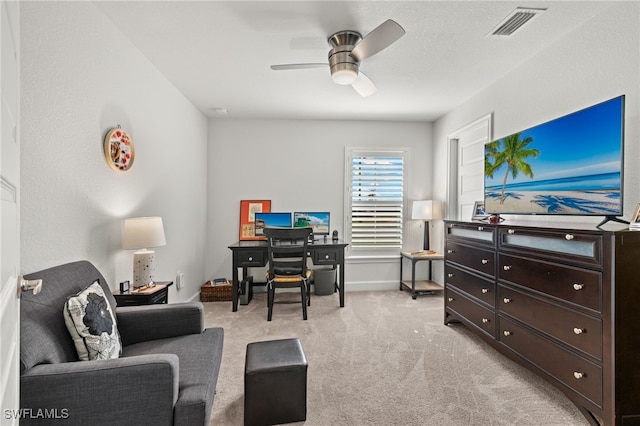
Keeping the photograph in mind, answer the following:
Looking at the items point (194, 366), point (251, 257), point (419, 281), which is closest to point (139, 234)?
point (194, 366)

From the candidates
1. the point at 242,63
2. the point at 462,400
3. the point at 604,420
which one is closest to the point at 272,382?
the point at 462,400

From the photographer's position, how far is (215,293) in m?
4.30

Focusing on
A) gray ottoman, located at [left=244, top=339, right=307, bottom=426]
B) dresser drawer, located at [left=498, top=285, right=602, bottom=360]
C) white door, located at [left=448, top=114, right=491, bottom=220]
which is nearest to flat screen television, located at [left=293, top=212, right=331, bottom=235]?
white door, located at [left=448, top=114, right=491, bottom=220]

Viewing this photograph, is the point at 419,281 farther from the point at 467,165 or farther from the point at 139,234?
the point at 139,234

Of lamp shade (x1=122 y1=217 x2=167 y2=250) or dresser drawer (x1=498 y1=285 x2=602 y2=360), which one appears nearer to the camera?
dresser drawer (x1=498 y1=285 x2=602 y2=360)

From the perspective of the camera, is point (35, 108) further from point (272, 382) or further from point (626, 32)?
point (626, 32)

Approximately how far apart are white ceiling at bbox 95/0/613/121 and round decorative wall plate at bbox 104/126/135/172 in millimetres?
802

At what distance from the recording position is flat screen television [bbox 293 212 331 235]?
4.86 m

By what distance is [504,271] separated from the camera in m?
2.53

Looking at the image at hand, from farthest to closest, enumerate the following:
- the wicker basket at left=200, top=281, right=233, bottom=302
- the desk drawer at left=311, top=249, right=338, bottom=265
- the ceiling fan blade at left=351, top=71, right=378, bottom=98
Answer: the wicker basket at left=200, top=281, right=233, bottom=302
the desk drawer at left=311, top=249, right=338, bottom=265
the ceiling fan blade at left=351, top=71, right=378, bottom=98

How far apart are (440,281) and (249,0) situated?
14.1 ft

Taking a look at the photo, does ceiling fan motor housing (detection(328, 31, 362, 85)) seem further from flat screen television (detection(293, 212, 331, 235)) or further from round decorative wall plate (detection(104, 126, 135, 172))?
flat screen television (detection(293, 212, 331, 235))

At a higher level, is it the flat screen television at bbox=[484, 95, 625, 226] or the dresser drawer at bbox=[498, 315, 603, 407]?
the flat screen television at bbox=[484, 95, 625, 226]

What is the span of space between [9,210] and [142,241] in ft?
5.79
